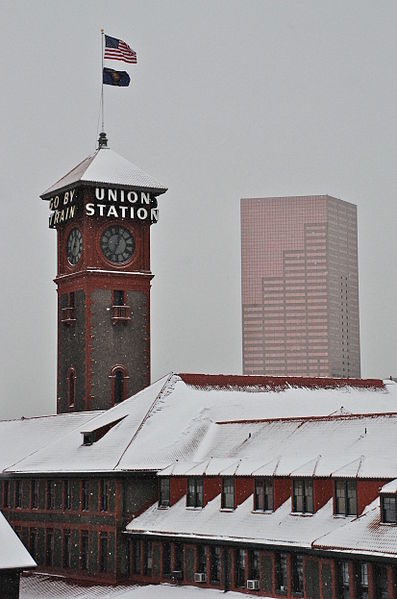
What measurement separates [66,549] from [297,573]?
23.8m

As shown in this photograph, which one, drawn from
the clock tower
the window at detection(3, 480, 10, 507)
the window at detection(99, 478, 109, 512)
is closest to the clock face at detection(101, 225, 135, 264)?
the clock tower

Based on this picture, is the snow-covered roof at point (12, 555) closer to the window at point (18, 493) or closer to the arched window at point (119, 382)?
the window at point (18, 493)

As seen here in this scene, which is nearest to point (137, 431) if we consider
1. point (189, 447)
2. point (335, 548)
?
point (189, 447)

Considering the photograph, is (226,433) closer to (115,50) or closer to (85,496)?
(85,496)

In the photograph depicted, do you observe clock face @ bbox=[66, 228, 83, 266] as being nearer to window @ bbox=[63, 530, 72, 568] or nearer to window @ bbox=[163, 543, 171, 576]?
window @ bbox=[63, 530, 72, 568]

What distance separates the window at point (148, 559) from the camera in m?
64.6

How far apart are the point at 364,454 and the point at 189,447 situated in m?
16.3

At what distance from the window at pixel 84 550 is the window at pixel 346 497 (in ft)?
73.1

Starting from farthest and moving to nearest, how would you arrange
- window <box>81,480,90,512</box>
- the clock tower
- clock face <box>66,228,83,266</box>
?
clock face <box>66,228,83,266</box>, the clock tower, window <box>81,480,90,512</box>

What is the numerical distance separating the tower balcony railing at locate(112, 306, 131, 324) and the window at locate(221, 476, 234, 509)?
30.7m

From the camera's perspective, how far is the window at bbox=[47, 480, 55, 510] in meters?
74.8

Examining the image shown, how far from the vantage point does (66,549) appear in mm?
72938

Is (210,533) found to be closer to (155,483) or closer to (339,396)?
(155,483)

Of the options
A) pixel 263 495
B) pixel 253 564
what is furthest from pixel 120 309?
pixel 253 564
